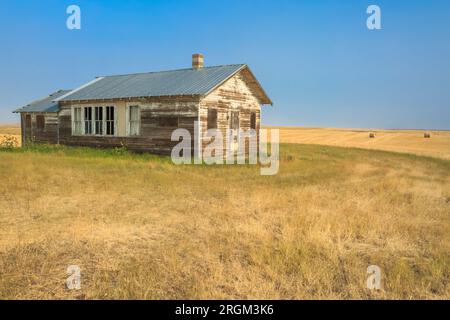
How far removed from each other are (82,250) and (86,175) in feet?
23.5

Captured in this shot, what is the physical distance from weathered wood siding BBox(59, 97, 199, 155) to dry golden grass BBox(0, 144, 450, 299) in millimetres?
5167

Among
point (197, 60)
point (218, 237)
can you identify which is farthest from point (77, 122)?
point (218, 237)

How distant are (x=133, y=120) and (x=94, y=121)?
288cm

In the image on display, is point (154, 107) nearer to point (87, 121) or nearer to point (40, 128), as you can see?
point (87, 121)

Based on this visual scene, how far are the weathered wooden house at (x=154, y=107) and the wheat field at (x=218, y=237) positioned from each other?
18.1 ft

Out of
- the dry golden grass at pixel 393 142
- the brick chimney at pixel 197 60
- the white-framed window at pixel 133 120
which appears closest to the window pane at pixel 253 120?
the brick chimney at pixel 197 60

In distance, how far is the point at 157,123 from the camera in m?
17.0

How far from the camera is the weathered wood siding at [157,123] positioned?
1612 cm

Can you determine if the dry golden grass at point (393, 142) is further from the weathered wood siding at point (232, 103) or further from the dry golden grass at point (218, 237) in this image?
the dry golden grass at point (218, 237)

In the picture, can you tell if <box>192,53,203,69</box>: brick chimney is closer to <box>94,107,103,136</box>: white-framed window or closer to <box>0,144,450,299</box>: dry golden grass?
<box>94,107,103,136</box>: white-framed window

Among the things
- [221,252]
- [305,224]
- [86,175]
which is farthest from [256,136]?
[221,252]

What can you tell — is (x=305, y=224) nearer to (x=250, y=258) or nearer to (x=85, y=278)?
(x=250, y=258)

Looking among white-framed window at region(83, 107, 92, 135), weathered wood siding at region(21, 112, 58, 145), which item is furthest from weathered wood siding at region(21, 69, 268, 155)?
weathered wood siding at region(21, 112, 58, 145)

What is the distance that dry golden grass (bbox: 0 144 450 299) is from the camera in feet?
13.7
